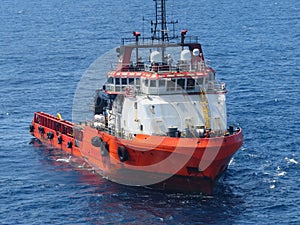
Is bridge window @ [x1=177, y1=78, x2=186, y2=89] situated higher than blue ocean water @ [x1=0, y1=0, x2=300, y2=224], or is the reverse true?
bridge window @ [x1=177, y1=78, x2=186, y2=89]

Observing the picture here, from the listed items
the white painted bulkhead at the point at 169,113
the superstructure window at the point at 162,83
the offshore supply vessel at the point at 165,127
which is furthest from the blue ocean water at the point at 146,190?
the superstructure window at the point at 162,83

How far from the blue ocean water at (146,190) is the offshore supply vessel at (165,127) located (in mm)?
1924

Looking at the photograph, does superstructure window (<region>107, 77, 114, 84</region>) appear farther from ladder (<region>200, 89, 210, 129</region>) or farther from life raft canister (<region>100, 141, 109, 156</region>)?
ladder (<region>200, 89, 210, 129</region>)

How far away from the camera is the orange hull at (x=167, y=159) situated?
63.4 m

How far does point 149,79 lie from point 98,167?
1250 centimetres

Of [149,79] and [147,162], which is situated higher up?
[149,79]

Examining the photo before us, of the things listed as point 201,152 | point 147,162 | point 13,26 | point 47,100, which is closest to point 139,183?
point 147,162

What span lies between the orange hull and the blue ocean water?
1.16m

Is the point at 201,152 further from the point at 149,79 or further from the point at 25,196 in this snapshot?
the point at 25,196

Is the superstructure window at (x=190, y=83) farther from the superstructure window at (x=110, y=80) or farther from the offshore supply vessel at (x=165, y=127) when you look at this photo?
the superstructure window at (x=110, y=80)

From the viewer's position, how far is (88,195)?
6725cm

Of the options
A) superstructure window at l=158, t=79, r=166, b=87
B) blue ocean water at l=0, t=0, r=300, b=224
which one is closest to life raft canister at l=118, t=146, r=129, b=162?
blue ocean water at l=0, t=0, r=300, b=224

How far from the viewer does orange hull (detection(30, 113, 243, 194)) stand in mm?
63375

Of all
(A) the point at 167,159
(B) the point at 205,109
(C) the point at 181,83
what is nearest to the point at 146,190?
(A) the point at 167,159
